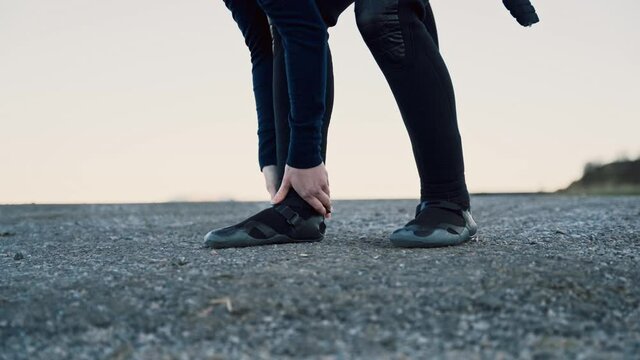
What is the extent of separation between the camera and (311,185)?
8.80 feet

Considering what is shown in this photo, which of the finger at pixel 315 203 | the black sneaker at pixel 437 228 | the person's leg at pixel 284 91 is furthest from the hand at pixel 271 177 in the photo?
the black sneaker at pixel 437 228

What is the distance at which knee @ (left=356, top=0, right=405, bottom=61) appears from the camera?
8.60 feet

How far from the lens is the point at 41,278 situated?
2.41 meters

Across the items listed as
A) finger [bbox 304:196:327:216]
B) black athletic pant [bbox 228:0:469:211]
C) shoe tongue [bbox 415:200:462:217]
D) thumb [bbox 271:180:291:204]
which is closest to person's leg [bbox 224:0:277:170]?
thumb [bbox 271:180:291:204]

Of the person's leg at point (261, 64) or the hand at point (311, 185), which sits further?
the person's leg at point (261, 64)

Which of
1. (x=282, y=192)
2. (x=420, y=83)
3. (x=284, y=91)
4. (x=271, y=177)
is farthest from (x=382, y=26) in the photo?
(x=271, y=177)

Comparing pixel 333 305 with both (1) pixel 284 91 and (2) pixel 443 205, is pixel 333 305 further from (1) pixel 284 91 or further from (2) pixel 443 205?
(1) pixel 284 91

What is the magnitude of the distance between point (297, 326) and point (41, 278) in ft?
3.85

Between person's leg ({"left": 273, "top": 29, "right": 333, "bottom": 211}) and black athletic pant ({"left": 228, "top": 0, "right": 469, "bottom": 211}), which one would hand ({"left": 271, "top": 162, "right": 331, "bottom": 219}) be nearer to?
person's leg ({"left": 273, "top": 29, "right": 333, "bottom": 211})

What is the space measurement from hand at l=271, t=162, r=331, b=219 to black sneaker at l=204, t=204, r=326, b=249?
0.09 meters

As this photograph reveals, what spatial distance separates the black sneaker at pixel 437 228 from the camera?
2.62 metres

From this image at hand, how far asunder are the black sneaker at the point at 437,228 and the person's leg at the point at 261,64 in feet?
2.43

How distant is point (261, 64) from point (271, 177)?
0.50m

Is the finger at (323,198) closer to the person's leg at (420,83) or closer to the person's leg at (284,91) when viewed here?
the person's leg at (284,91)
